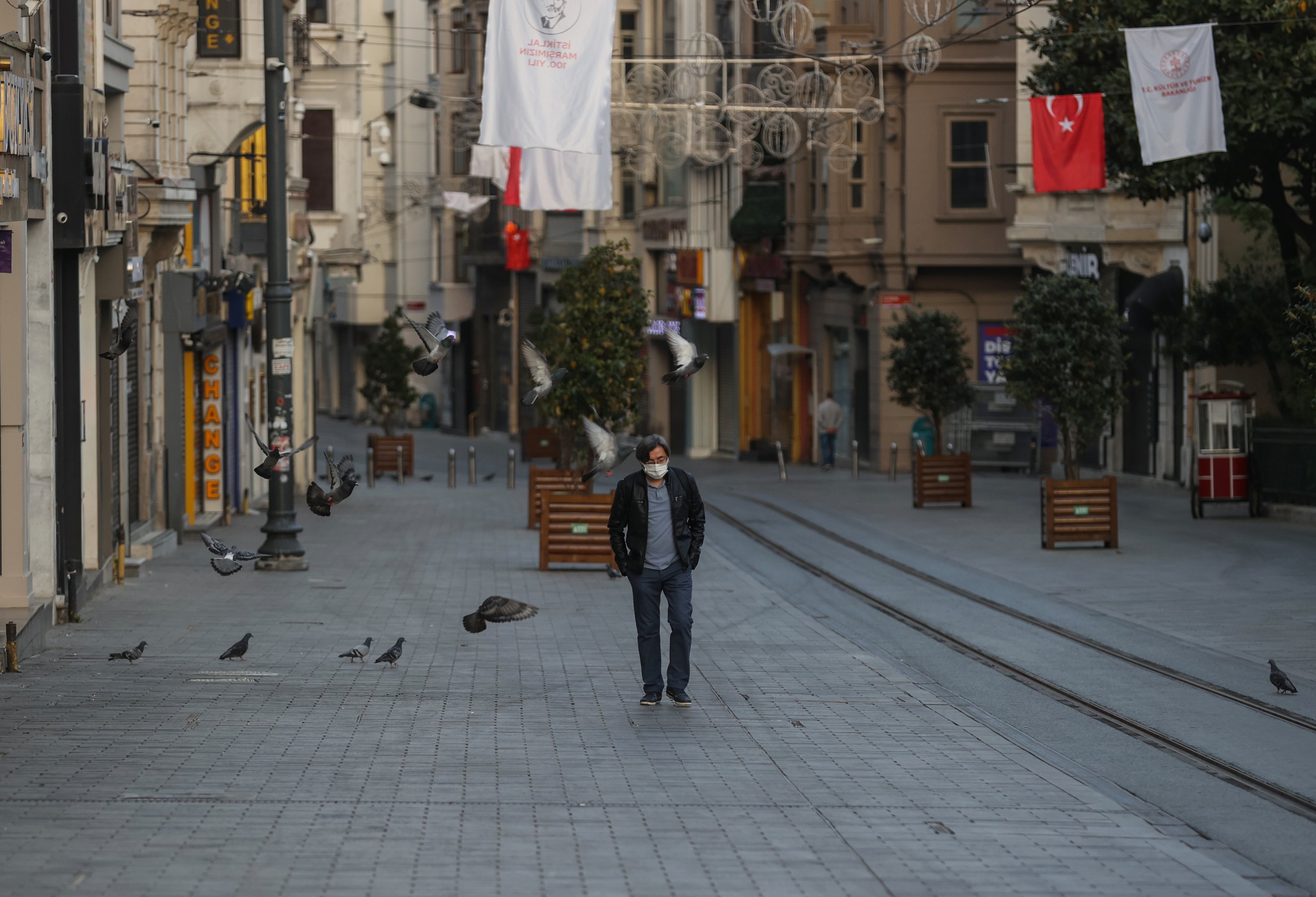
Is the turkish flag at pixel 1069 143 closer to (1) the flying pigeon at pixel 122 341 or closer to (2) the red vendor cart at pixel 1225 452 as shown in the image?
(2) the red vendor cart at pixel 1225 452

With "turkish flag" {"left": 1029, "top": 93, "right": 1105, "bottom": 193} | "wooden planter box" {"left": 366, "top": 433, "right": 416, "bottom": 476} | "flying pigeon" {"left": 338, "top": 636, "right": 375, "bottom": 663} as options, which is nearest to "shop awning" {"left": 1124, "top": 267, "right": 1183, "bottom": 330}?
"turkish flag" {"left": 1029, "top": 93, "right": 1105, "bottom": 193}

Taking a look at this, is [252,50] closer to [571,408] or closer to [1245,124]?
[571,408]

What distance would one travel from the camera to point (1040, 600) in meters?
19.2

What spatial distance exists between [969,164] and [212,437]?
19687 millimetres

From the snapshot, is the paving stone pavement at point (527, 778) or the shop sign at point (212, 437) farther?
the shop sign at point (212, 437)

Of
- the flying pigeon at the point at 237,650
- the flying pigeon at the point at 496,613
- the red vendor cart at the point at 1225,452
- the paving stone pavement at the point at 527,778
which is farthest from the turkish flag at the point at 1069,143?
the flying pigeon at the point at 237,650

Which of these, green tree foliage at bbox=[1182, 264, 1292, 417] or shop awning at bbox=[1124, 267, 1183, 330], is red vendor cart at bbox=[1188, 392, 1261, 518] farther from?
shop awning at bbox=[1124, 267, 1183, 330]

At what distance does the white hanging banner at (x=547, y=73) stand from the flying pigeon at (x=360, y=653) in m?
6.18

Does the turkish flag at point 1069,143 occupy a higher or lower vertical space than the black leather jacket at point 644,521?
higher

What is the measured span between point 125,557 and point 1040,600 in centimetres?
946

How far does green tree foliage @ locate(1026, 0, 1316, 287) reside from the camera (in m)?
23.6

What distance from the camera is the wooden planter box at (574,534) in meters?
21.9

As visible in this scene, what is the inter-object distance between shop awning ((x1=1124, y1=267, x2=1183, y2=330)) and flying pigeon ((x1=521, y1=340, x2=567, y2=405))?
17.6 meters

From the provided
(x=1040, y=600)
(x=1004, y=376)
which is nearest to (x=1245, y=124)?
(x=1004, y=376)
